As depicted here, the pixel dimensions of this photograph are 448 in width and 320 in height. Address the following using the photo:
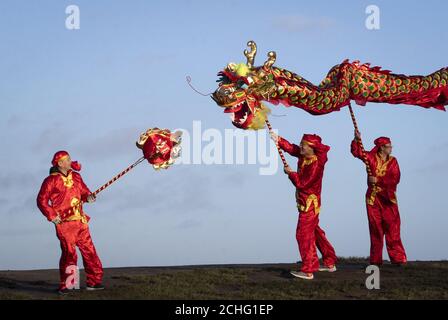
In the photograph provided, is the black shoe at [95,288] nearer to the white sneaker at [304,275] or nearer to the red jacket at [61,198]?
the red jacket at [61,198]

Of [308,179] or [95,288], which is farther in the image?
[308,179]

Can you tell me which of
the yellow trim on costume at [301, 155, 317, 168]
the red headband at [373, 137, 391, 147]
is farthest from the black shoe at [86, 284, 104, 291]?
the red headband at [373, 137, 391, 147]

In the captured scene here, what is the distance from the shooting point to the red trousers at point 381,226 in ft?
53.3

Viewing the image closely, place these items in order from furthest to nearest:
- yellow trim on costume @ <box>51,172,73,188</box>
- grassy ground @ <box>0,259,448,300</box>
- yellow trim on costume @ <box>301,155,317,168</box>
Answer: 1. yellow trim on costume @ <box>301,155,317,168</box>
2. yellow trim on costume @ <box>51,172,73,188</box>
3. grassy ground @ <box>0,259,448,300</box>

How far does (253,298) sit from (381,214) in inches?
166

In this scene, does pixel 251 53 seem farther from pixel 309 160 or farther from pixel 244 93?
pixel 309 160

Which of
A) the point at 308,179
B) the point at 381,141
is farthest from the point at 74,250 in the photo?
the point at 381,141

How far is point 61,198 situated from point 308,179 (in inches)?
152

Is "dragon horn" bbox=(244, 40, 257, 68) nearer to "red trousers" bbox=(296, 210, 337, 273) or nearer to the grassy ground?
"red trousers" bbox=(296, 210, 337, 273)

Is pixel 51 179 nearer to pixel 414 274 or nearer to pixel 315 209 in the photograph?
pixel 315 209

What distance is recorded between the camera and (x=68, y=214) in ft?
45.0

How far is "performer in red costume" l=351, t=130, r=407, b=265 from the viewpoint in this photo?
1612cm
